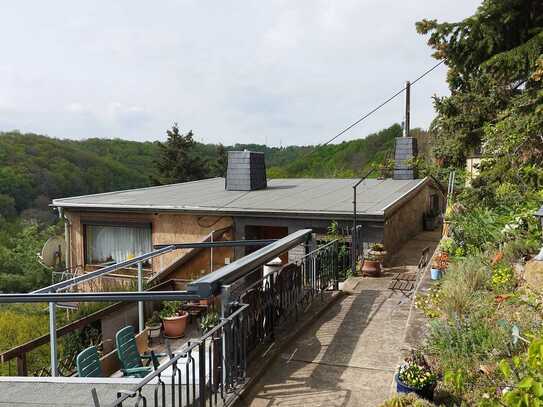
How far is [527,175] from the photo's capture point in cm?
764

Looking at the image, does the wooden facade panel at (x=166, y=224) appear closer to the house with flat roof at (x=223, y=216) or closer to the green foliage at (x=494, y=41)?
the house with flat roof at (x=223, y=216)

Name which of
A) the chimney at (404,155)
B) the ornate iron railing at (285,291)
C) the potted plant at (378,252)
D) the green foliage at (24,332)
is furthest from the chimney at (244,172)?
the ornate iron railing at (285,291)

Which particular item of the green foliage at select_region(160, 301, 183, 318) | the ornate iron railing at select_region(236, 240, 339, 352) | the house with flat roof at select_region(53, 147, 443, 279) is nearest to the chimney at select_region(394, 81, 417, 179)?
the house with flat roof at select_region(53, 147, 443, 279)

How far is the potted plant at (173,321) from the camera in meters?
9.45

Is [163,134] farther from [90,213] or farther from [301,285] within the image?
[301,285]

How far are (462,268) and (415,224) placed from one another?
12435 mm

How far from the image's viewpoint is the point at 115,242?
15.6 m

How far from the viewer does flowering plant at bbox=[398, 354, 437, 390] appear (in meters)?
3.44

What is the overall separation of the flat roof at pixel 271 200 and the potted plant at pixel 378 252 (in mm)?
898

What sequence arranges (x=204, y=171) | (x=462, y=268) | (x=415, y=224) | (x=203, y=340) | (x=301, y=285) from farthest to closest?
(x=204, y=171) < (x=415, y=224) < (x=301, y=285) < (x=462, y=268) < (x=203, y=340)

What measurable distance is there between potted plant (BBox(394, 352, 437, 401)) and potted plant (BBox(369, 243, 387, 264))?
302 inches

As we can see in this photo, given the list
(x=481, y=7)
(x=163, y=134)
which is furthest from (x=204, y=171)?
(x=481, y=7)

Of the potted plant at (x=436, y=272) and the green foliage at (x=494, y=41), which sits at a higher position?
the green foliage at (x=494, y=41)

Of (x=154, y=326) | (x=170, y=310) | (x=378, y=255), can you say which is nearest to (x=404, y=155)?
(x=378, y=255)
